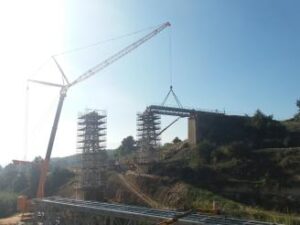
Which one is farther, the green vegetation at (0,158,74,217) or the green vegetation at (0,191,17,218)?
the green vegetation at (0,158,74,217)

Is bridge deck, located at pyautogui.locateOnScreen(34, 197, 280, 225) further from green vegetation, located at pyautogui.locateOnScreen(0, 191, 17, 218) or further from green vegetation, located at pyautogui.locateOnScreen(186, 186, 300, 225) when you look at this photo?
green vegetation, located at pyautogui.locateOnScreen(0, 191, 17, 218)

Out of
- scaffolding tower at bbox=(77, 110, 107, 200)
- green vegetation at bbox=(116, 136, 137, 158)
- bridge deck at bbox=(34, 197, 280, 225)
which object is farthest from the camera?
green vegetation at bbox=(116, 136, 137, 158)

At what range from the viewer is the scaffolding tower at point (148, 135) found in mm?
91188

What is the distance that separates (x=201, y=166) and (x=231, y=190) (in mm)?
11047

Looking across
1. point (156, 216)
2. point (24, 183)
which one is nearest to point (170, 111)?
point (24, 183)

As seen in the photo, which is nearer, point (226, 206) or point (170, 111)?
point (226, 206)

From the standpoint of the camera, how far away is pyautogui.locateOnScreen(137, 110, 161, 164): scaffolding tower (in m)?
91.2

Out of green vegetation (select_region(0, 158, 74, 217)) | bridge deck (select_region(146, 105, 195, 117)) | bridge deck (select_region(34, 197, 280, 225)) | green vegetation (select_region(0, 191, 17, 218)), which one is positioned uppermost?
bridge deck (select_region(146, 105, 195, 117))

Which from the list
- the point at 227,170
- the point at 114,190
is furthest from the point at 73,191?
the point at 227,170

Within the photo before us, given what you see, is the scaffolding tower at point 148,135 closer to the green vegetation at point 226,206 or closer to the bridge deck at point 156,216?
the green vegetation at point 226,206

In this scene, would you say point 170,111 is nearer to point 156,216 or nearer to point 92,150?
point 92,150

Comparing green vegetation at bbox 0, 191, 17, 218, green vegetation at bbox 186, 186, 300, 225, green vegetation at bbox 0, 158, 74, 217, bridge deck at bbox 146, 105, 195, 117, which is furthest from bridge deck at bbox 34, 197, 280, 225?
bridge deck at bbox 146, 105, 195, 117

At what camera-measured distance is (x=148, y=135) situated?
304 feet

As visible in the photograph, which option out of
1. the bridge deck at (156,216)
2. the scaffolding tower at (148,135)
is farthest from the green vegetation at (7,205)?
the bridge deck at (156,216)
